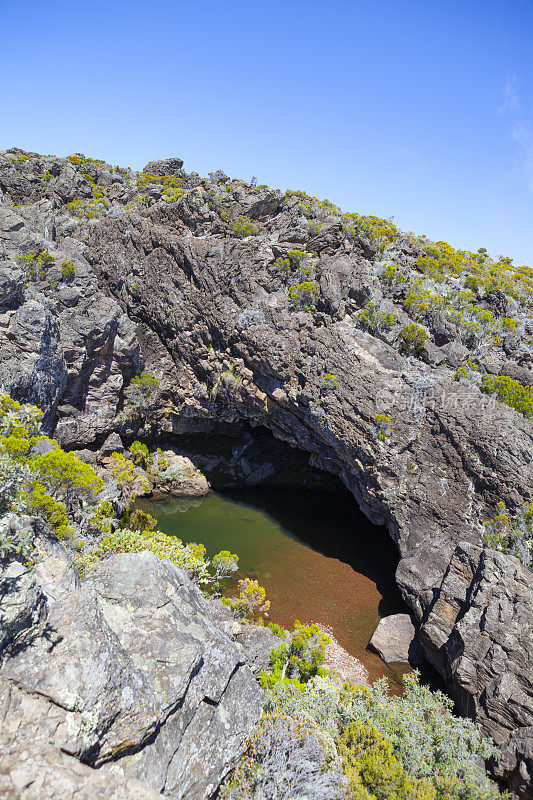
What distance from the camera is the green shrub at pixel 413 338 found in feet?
82.7

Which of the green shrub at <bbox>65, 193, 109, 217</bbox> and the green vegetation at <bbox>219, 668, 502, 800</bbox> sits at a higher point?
the green shrub at <bbox>65, 193, 109, 217</bbox>

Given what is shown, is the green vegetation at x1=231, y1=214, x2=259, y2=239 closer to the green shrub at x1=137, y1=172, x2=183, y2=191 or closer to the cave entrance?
the green shrub at x1=137, y1=172, x2=183, y2=191

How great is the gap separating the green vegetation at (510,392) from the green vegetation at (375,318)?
675 cm

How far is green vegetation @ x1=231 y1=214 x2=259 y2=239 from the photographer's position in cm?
3170

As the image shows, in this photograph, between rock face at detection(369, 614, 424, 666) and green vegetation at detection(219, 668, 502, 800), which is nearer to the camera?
green vegetation at detection(219, 668, 502, 800)

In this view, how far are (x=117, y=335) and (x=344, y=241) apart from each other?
1975 centimetres

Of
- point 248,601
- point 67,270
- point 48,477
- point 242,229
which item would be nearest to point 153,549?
point 248,601

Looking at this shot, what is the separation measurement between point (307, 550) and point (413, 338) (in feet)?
52.3

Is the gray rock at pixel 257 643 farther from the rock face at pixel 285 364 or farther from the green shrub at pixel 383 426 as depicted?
the green shrub at pixel 383 426

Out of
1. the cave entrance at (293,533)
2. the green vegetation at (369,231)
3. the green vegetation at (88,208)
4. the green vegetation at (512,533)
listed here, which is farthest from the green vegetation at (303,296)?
the green vegetation at (88,208)

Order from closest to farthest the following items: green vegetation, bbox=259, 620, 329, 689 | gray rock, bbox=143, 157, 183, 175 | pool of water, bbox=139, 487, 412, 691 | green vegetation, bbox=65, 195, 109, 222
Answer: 1. green vegetation, bbox=259, 620, 329, 689
2. pool of water, bbox=139, 487, 412, 691
3. green vegetation, bbox=65, 195, 109, 222
4. gray rock, bbox=143, 157, 183, 175

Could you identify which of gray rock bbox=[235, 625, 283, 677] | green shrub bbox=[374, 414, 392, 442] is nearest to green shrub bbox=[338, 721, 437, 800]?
gray rock bbox=[235, 625, 283, 677]

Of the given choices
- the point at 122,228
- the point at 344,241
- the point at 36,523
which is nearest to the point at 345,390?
the point at 344,241

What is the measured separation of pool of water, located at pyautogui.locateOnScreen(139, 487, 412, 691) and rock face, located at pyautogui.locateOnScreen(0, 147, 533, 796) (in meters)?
3.00
